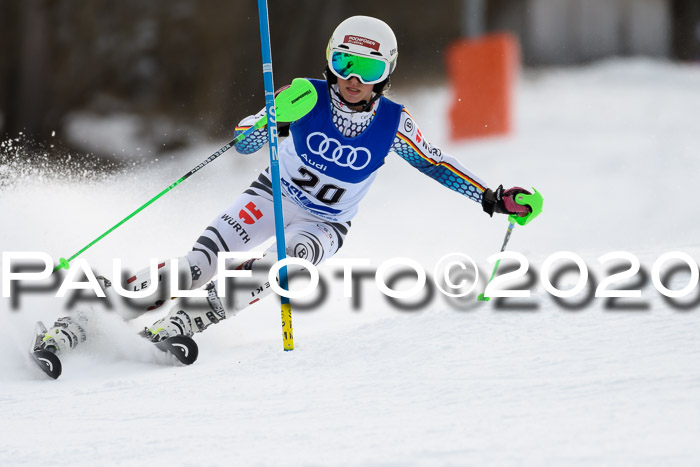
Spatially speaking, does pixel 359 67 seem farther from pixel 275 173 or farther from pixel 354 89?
pixel 275 173

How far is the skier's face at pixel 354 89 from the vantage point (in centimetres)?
412

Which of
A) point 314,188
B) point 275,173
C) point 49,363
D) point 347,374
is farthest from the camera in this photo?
point 314,188

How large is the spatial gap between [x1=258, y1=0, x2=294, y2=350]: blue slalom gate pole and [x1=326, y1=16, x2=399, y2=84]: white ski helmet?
0.32 meters

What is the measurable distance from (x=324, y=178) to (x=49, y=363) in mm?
1498

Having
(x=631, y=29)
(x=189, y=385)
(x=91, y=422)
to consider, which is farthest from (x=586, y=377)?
(x=631, y=29)

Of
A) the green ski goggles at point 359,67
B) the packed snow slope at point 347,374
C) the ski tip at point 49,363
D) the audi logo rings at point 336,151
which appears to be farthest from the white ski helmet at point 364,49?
the ski tip at point 49,363

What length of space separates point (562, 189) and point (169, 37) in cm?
909

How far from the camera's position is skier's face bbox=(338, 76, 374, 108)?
412 cm

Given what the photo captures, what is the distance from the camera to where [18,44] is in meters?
15.3

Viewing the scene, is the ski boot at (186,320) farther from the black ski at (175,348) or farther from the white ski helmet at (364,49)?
the white ski helmet at (364,49)

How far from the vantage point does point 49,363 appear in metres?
3.62

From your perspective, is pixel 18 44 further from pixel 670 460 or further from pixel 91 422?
pixel 670 460

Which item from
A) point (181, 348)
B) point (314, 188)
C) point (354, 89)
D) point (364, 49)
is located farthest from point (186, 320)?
point (364, 49)

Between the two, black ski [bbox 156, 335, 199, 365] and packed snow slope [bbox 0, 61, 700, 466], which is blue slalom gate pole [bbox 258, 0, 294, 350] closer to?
packed snow slope [bbox 0, 61, 700, 466]
